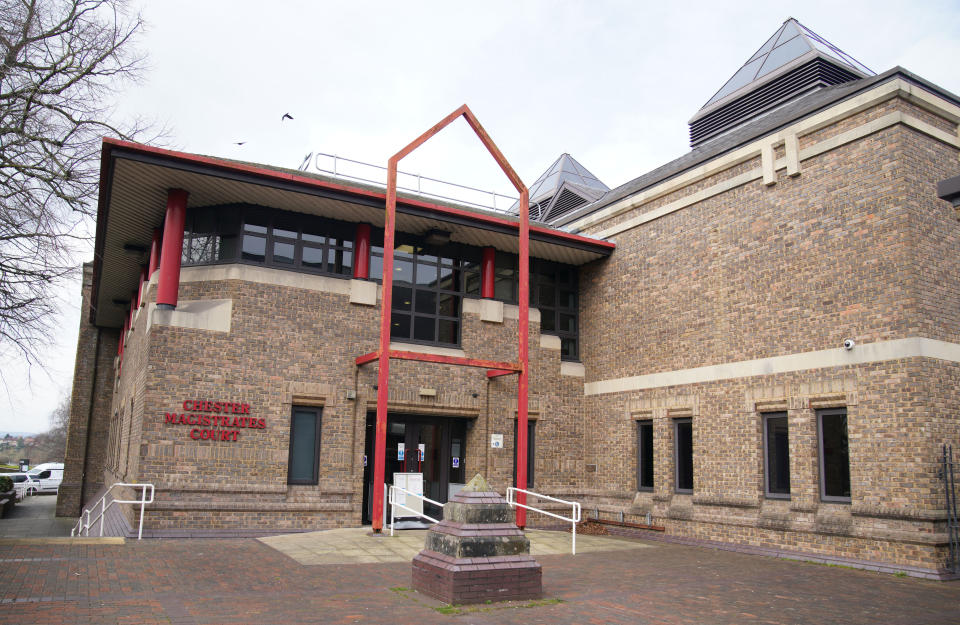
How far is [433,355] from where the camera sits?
1391cm

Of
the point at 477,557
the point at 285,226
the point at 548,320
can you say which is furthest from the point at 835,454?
the point at 285,226

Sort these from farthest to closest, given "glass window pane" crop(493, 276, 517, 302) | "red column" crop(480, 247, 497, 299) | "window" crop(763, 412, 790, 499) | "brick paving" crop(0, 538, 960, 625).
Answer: "glass window pane" crop(493, 276, 517, 302) < "red column" crop(480, 247, 497, 299) < "window" crop(763, 412, 790, 499) < "brick paving" crop(0, 538, 960, 625)

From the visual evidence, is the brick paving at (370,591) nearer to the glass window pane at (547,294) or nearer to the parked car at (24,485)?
the glass window pane at (547,294)

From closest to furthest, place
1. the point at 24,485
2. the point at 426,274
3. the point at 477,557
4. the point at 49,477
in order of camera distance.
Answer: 1. the point at 477,557
2. the point at 426,274
3. the point at 24,485
4. the point at 49,477

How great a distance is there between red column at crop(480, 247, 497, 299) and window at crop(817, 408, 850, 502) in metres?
7.31

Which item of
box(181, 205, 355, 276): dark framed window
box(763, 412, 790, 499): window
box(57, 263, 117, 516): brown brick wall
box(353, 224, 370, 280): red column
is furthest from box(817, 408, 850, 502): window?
box(57, 263, 117, 516): brown brick wall

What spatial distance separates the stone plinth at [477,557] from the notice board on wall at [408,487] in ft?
20.8

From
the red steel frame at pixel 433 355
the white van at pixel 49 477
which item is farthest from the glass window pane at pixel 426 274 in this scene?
the white van at pixel 49 477

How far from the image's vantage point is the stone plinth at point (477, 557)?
740 centimetres

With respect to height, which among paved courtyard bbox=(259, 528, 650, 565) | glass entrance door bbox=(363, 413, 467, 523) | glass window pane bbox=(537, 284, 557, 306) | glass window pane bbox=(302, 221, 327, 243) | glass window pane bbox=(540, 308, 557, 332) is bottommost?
paved courtyard bbox=(259, 528, 650, 565)

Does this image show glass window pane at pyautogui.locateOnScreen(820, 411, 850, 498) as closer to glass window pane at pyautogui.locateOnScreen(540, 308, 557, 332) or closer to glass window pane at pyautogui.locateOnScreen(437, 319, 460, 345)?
glass window pane at pyautogui.locateOnScreen(540, 308, 557, 332)

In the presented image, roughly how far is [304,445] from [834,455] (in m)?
9.28

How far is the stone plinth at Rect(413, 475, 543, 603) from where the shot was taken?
7.40 m

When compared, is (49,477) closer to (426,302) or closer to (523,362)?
(426,302)
